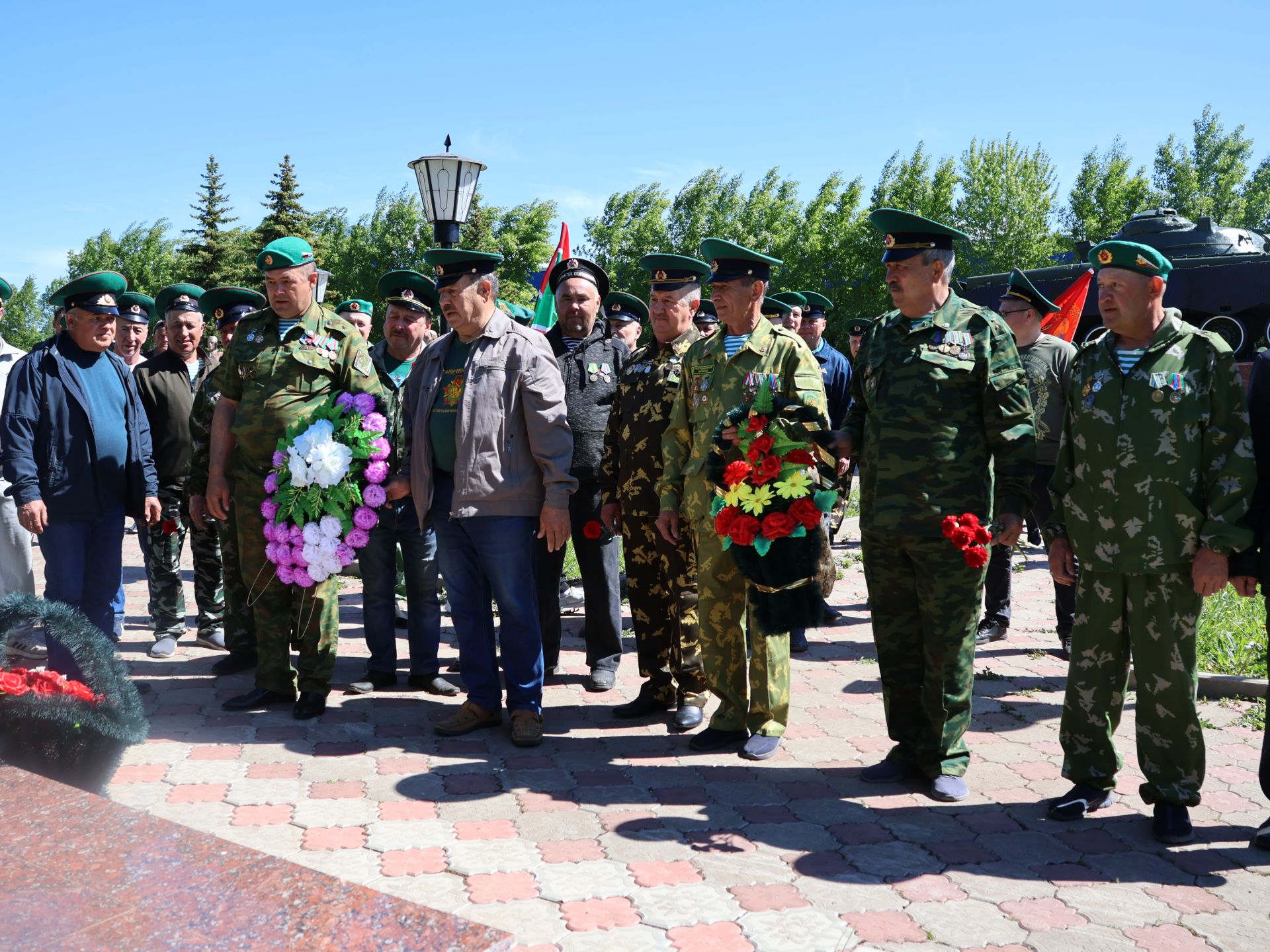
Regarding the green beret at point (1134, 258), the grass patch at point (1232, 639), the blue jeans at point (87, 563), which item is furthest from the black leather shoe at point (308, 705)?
the grass patch at point (1232, 639)

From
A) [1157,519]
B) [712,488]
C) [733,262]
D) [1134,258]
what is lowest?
[1157,519]

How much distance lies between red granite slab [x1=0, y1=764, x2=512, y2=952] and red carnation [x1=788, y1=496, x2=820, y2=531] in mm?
2916

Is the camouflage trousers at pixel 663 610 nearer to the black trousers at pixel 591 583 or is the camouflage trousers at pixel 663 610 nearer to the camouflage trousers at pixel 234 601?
the black trousers at pixel 591 583

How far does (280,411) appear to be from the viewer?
5.47m

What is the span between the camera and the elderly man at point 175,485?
7191 millimetres

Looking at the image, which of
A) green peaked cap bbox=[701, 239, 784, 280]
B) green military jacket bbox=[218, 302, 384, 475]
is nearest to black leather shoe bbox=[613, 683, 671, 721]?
green military jacket bbox=[218, 302, 384, 475]

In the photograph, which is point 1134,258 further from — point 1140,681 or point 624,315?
point 624,315

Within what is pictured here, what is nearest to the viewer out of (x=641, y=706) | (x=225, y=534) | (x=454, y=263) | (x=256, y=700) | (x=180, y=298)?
(x=454, y=263)

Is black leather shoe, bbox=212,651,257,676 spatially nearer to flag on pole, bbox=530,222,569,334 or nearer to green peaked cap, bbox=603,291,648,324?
green peaked cap, bbox=603,291,648,324

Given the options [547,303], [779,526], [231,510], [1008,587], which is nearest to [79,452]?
[231,510]

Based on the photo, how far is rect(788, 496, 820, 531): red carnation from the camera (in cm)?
456

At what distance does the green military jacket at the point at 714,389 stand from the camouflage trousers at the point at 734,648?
0.73 ft

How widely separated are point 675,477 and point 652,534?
21.3 inches

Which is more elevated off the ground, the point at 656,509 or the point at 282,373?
the point at 282,373
